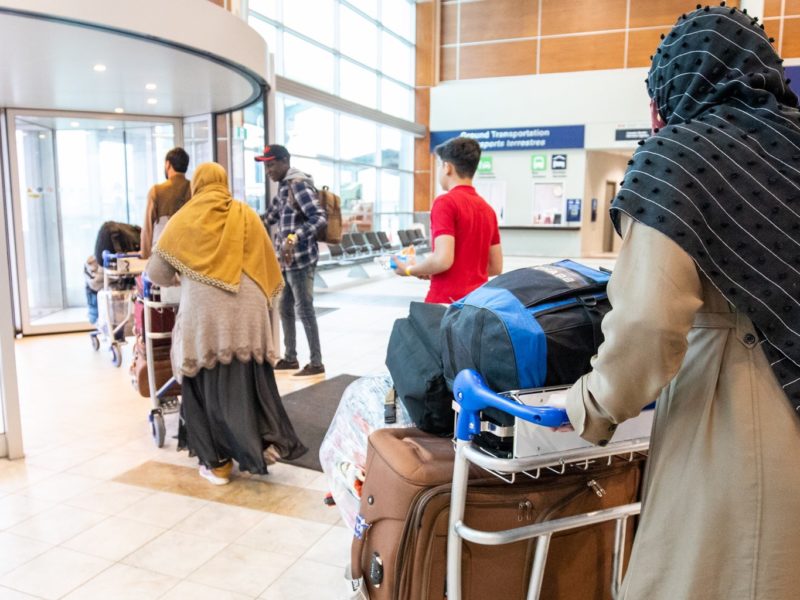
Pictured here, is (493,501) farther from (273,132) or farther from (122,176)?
(122,176)

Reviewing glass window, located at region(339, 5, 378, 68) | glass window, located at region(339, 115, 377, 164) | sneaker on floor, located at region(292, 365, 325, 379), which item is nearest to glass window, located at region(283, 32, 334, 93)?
glass window, located at region(339, 5, 378, 68)

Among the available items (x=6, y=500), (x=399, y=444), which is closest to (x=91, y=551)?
(x=6, y=500)

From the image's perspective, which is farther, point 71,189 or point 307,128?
point 307,128

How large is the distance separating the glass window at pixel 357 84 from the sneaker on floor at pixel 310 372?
10.1 m

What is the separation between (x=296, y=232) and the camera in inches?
198

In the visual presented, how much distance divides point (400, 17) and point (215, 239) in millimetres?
15690

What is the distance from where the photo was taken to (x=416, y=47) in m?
17.7

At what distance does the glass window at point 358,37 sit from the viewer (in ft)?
46.2

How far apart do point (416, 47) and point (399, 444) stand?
17.6 metres

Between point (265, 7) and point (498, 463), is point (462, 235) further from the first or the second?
point (265, 7)

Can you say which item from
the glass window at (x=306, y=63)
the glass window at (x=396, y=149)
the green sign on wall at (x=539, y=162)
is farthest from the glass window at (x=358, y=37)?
the green sign on wall at (x=539, y=162)

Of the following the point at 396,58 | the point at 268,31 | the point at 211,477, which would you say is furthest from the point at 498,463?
the point at 396,58

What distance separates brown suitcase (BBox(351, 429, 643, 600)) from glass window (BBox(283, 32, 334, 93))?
37.8 feet

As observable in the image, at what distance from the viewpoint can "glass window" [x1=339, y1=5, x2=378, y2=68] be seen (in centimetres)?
1409
